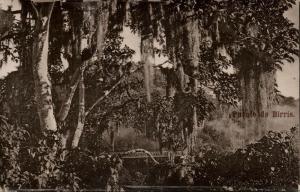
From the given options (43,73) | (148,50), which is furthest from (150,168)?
(43,73)

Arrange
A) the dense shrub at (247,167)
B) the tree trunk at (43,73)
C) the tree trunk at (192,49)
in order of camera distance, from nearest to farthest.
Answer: the dense shrub at (247,167) → the tree trunk at (192,49) → the tree trunk at (43,73)

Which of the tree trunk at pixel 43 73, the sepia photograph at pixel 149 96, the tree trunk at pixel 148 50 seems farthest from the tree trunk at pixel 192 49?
the tree trunk at pixel 43 73

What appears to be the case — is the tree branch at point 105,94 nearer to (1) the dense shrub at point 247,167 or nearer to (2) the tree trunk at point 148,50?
(2) the tree trunk at point 148,50

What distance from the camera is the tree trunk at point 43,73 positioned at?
330cm

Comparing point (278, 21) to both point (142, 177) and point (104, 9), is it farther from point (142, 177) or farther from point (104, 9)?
point (142, 177)

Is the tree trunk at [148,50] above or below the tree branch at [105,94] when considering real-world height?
above

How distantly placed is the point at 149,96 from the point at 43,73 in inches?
32.6

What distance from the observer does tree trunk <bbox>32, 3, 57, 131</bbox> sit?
330 cm

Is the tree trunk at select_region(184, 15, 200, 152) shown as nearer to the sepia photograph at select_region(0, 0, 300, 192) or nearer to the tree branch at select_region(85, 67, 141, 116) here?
the sepia photograph at select_region(0, 0, 300, 192)

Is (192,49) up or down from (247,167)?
up

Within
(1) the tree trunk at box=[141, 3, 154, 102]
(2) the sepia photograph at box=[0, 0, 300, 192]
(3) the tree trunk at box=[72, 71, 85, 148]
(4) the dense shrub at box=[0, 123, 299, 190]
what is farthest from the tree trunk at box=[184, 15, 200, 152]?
(3) the tree trunk at box=[72, 71, 85, 148]

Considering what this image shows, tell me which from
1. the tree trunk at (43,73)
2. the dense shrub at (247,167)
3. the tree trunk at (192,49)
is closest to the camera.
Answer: the dense shrub at (247,167)

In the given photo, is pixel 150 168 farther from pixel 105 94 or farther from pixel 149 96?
pixel 105 94

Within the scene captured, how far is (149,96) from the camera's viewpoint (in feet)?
10.4
